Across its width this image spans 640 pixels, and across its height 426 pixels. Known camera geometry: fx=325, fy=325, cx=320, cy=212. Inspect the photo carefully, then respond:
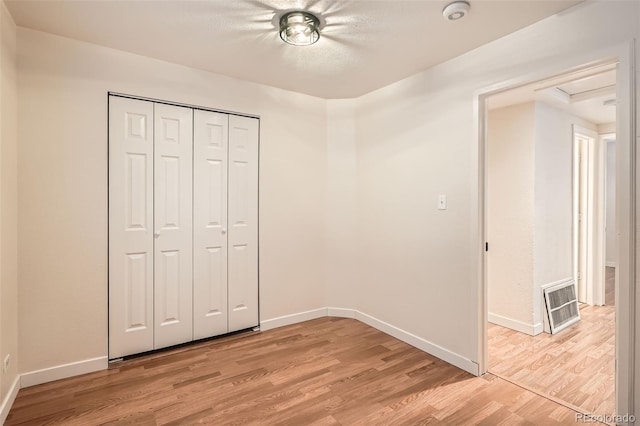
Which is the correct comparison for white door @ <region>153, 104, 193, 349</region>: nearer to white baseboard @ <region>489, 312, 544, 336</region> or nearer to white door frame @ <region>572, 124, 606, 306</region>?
white baseboard @ <region>489, 312, 544, 336</region>

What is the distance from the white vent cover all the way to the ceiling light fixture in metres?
3.33

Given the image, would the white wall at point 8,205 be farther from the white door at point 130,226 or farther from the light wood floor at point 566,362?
the light wood floor at point 566,362

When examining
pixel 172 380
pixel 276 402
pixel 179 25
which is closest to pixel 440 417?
pixel 276 402

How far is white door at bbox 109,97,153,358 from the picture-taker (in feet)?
8.52

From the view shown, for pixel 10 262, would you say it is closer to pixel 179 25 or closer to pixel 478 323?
pixel 179 25

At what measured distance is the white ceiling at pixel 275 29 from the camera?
1970mm

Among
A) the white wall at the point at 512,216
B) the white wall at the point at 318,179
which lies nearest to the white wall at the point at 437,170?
the white wall at the point at 318,179

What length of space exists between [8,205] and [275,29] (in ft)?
6.82

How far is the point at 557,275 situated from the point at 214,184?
3.76m

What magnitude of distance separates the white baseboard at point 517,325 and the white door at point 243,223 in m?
2.59

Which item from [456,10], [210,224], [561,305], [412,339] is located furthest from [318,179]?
[561,305]

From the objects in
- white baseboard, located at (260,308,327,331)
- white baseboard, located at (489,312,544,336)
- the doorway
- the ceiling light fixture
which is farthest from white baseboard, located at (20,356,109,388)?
white baseboard, located at (489,312,544,336)

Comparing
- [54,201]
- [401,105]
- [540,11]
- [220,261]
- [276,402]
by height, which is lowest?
[276,402]

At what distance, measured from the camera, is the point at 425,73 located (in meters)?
2.89
